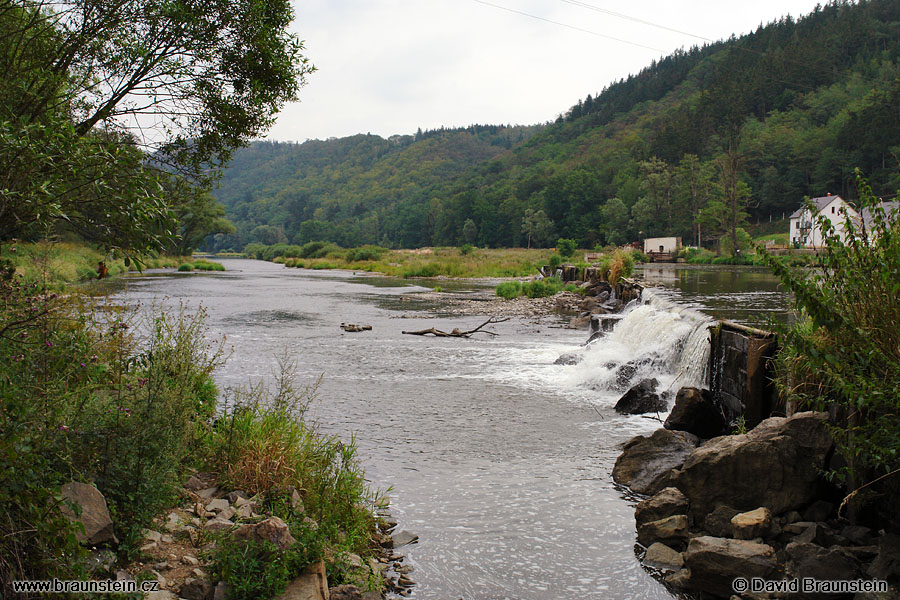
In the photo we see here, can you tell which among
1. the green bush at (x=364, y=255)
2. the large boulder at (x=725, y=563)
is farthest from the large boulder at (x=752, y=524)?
the green bush at (x=364, y=255)

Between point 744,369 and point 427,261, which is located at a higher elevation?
point 427,261

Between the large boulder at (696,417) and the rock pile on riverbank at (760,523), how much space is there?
2.11m

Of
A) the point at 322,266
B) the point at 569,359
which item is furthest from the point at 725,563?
the point at 322,266

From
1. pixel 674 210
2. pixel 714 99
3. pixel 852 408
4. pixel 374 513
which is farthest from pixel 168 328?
pixel 714 99

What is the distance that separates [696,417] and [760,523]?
3.83 m

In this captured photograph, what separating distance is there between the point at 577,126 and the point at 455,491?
7430 inches

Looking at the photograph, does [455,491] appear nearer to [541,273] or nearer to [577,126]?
[541,273]

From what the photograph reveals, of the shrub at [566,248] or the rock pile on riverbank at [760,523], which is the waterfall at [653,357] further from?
the shrub at [566,248]

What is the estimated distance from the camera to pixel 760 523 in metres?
5.83

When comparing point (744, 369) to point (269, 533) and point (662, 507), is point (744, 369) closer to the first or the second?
point (662, 507)

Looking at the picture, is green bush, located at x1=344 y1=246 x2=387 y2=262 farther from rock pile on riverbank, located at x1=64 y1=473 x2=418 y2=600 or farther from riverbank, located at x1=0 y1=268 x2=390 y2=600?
rock pile on riverbank, located at x1=64 y1=473 x2=418 y2=600

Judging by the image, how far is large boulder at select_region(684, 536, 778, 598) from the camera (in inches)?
204

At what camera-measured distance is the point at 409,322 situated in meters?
25.9

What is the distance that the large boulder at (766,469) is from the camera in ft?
20.3
